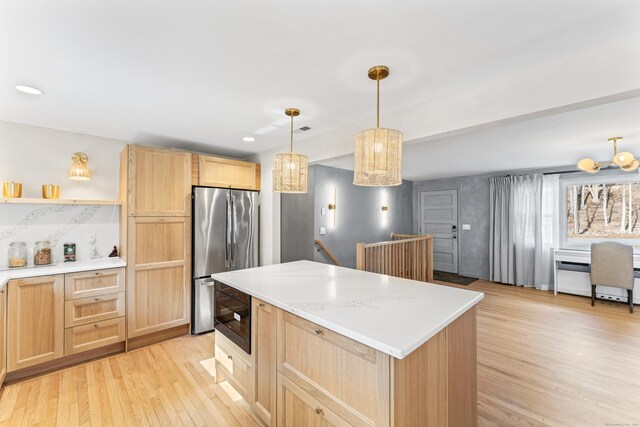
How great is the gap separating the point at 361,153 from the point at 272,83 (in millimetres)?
873

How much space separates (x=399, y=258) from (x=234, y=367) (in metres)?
2.75

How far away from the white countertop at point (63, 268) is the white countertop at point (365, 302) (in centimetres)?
147

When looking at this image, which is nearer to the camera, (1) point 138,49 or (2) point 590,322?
(1) point 138,49

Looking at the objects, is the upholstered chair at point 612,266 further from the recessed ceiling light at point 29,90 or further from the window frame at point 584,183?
the recessed ceiling light at point 29,90

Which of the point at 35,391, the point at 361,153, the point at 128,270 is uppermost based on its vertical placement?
the point at 361,153

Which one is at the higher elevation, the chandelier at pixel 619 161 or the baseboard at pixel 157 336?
the chandelier at pixel 619 161

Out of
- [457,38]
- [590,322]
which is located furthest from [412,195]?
[457,38]

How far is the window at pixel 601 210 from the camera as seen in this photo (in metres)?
4.67

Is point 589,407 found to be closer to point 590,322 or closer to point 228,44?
point 590,322

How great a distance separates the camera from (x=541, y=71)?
1.69 metres

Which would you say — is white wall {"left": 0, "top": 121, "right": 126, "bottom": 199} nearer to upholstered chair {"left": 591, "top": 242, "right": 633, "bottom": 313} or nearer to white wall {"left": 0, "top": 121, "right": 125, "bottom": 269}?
white wall {"left": 0, "top": 121, "right": 125, "bottom": 269}

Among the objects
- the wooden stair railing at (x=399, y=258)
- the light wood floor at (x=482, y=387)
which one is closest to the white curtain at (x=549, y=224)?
the light wood floor at (x=482, y=387)

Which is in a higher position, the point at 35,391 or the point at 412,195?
the point at 412,195

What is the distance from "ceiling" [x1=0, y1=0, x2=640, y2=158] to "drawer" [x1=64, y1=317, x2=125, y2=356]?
6.67ft
